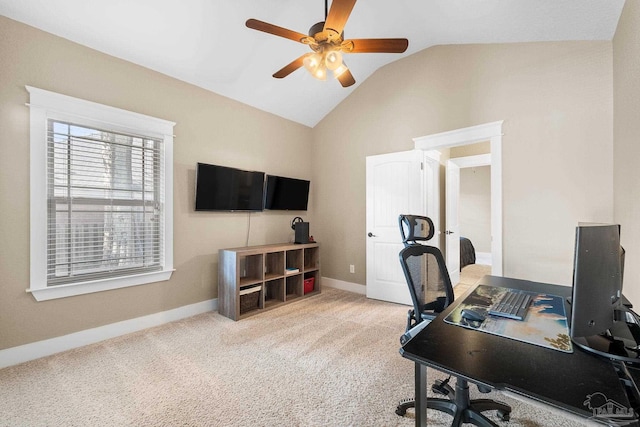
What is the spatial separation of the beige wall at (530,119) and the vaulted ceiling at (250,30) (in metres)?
0.21

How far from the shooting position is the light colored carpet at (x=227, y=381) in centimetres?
174

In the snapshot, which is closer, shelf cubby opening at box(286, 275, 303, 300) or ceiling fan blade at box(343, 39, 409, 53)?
ceiling fan blade at box(343, 39, 409, 53)

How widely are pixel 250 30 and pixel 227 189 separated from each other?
71.7 inches

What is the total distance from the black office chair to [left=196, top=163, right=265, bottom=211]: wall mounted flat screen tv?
2502 mm

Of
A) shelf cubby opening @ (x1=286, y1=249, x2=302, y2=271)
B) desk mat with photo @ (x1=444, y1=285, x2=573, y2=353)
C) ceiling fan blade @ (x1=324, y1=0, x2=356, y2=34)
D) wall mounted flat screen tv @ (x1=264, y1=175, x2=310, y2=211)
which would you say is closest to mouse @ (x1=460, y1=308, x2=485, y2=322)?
desk mat with photo @ (x1=444, y1=285, x2=573, y2=353)

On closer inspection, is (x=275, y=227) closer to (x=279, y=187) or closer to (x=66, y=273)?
(x=279, y=187)

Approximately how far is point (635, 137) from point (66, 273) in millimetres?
4617

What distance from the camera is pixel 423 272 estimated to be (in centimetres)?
188

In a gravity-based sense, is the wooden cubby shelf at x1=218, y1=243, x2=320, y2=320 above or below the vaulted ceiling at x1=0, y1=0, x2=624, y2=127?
below

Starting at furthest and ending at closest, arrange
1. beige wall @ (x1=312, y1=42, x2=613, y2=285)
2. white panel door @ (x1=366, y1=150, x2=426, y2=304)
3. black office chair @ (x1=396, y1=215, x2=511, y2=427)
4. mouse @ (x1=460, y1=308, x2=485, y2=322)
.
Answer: white panel door @ (x1=366, y1=150, x2=426, y2=304), beige wall @ (x1=312, y1=42, x2=613, y2=285), black office chair @ (x1=396, y1=215, x2=511, y2=427), mouse @ (x1=460, y1=308, x2=485, y2=322)

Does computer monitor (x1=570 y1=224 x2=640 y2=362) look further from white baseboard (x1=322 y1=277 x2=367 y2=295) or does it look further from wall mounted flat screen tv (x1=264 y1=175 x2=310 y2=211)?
wall mounted flat screen tv (x1=264 y1=175 x2=310 y2=211)

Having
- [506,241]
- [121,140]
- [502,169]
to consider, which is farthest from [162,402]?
[502,169]

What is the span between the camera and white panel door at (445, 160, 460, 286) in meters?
4.61

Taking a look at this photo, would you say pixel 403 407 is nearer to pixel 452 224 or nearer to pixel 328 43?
pixel 328 43
